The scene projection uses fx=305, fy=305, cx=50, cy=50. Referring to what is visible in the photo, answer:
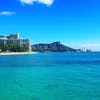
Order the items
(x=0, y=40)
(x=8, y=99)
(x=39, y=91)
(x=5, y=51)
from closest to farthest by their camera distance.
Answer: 1. (x=8, y=99)
2. (x=39, y=91)
3. (x=5, y=51)
4. (x=0, y=40)

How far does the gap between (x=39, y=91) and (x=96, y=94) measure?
12.4ft

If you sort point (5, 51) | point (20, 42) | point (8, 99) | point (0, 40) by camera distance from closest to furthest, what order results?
point (8, 99) → point (5, 51) → point (0, 40) → point (20, 42)

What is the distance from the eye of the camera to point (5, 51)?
146m

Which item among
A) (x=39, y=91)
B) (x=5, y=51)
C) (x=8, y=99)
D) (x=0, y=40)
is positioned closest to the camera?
(x=8, y=99)

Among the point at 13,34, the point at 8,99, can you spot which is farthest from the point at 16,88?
the point at 13,34

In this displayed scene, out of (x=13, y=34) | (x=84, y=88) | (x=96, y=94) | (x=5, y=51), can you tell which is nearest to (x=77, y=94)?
(x=96, y=94)

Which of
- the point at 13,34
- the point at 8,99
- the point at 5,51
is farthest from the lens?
the point at 13,34

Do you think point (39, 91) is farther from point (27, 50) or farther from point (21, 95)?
point (27, 50)

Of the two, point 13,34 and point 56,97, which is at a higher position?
point 13,34

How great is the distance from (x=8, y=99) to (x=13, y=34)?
182 m

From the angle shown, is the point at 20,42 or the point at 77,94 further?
the point at 20,42

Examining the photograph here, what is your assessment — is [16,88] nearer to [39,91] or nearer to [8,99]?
[39,91]

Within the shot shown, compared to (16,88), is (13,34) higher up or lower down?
higher up

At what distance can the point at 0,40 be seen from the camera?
166625mm
